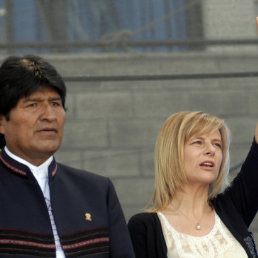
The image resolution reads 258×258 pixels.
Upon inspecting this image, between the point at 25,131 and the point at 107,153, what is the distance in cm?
173

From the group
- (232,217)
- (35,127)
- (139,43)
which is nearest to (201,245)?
(232,217)

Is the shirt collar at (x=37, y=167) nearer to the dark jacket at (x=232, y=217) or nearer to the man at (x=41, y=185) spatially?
the man at (x=41, y=185)

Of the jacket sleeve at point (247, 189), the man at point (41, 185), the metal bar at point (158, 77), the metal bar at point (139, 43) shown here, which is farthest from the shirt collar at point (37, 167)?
the metal bar at point (139, 43)

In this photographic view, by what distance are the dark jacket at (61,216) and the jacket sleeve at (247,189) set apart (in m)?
0.55

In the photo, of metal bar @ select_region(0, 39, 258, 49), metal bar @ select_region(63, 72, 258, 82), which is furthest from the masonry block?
metal bar @ select_region(0, 39, 258, 49)

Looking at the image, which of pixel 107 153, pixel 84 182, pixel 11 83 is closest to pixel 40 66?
pixel 11 83

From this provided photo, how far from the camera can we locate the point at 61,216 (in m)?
2.62

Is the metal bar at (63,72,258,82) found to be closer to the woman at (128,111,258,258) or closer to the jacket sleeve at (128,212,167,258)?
the woman at (128,111,258,258)

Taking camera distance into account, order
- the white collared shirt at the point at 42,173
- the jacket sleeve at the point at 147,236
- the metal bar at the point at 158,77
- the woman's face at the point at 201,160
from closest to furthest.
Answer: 1. the white collared shirt at the point at 42,173
2. the jacket sleeve at the point at 147,236
3. the woman's face at the point at 201,160
4. the metal bar at the point at 158,77

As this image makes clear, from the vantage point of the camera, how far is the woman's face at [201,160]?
10.1 ft

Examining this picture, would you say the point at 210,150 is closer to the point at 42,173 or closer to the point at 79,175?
the point at 79,175

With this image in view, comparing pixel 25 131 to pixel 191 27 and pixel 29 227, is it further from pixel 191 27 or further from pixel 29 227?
pixel 191 27

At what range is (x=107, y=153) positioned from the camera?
4336mm

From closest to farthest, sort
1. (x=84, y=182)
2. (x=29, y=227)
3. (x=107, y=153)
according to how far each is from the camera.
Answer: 1. (x=29, y=227)
2. (x=84, y=182)
3. (x=107, y=153)
